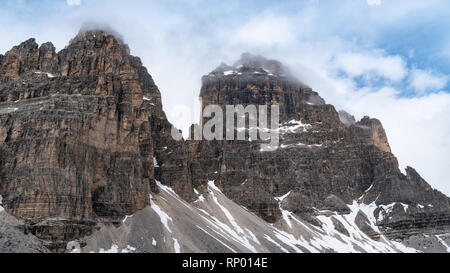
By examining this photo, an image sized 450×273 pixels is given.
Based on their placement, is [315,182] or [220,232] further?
[315,182]

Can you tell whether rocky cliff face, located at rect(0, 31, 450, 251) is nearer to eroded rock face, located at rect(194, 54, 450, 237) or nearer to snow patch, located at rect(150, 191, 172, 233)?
eroded rock face, located at rect(194, 54, 450, 237)

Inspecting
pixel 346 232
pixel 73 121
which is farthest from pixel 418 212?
pixel 73 121

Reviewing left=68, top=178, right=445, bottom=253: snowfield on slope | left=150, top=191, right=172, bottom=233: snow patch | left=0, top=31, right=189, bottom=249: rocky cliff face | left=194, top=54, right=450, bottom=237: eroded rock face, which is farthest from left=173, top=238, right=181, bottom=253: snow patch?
left=194, top=54, right=450, bottom=237: eroded rock face

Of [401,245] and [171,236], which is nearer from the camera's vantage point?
[171,236]

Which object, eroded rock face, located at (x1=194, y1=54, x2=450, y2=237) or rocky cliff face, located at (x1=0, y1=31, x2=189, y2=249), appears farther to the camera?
eroded rock face, located at (x1=194, y1=54, x2=450, y2=237)

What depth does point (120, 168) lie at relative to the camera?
99.1m

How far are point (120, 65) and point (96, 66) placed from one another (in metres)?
6.40

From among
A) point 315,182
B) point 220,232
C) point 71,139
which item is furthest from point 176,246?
point 315,182

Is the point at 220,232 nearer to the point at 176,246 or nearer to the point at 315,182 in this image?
the point at 176,246

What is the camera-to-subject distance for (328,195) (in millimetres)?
182625

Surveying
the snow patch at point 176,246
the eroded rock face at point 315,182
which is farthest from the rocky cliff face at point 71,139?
the eroded rock face at point 315,182

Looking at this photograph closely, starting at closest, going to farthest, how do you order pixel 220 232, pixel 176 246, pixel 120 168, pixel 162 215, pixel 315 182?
pixel 176 246 → pixel 162 215 → pixel 120 168 → pixel 220 232 → pixel 315 182

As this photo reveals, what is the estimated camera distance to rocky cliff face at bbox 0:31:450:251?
281 feet

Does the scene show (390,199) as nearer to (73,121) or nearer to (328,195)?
(328,195)
